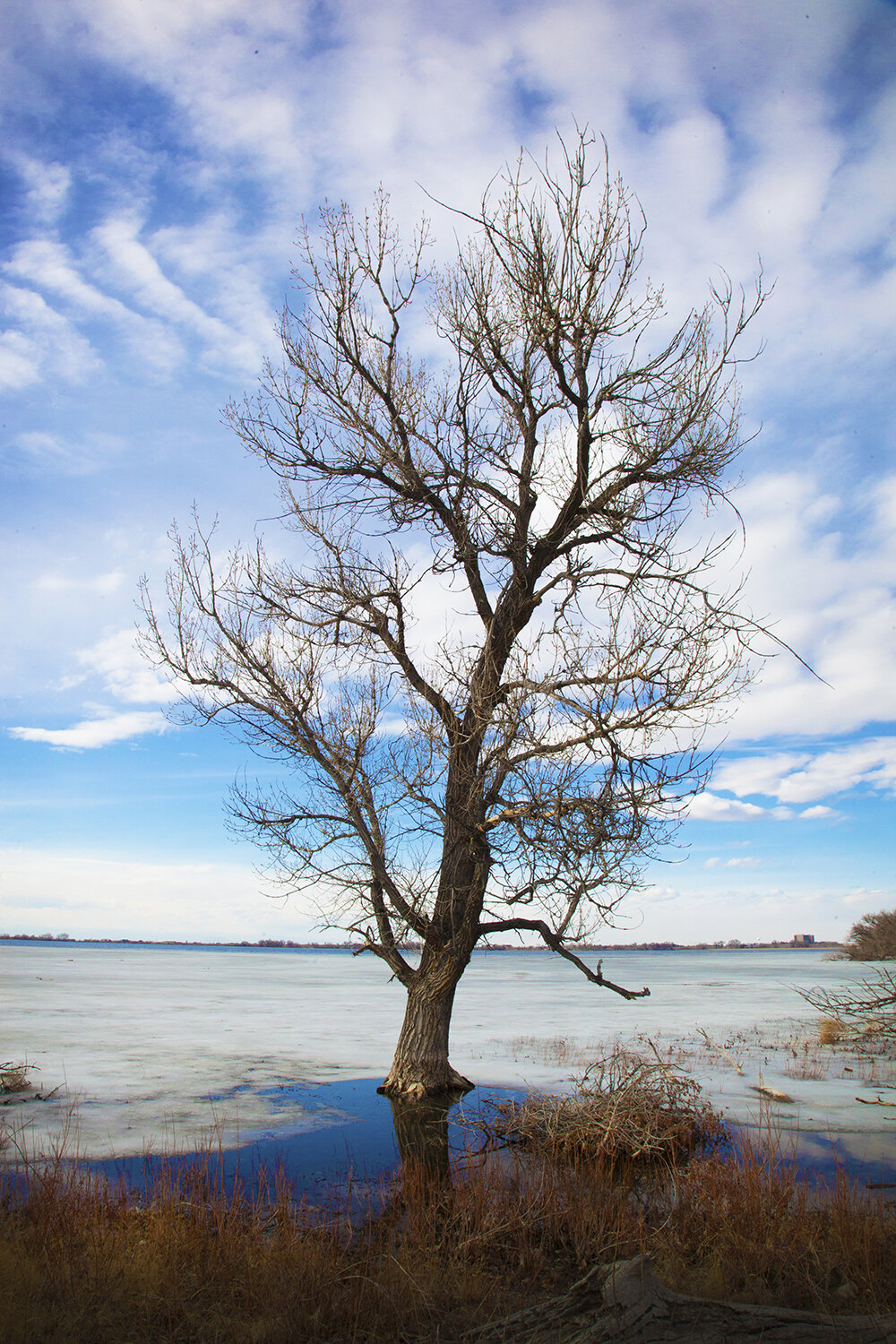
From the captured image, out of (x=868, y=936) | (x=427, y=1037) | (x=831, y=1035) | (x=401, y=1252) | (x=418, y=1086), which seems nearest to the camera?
(x=401, y=1252)

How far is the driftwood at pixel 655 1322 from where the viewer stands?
14.1 feet

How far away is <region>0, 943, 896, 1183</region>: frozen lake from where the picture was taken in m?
10.8

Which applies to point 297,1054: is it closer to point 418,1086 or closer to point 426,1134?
point 418,1086

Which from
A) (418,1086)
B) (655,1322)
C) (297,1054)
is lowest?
(297,1054)

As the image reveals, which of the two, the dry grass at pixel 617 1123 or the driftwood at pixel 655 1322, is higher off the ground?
the driftwood at pixel 655 1322

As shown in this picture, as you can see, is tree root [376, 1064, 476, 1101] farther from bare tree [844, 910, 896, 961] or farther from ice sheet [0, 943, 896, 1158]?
bare tree [844, 910, 896, 961]

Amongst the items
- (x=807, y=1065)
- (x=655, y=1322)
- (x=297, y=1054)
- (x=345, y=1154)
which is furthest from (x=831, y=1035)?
(x=655, y=1322)

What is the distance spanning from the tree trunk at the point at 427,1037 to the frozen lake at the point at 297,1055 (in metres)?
1.03

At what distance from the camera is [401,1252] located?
5.92 metres

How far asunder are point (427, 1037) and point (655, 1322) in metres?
7.32

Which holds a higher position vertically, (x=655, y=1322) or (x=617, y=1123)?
(x=655, y=1322)

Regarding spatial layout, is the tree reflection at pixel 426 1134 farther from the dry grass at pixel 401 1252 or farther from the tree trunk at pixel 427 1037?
the dry grass at pixel 401 1252

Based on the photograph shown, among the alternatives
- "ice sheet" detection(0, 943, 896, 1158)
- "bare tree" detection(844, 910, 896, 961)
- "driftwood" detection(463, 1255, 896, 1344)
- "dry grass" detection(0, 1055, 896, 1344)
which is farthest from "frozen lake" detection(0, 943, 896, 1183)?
"bare tree" detection(844, 910, 896, 961)

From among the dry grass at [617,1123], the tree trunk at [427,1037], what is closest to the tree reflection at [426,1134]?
the tree trunk at [427,1037]
